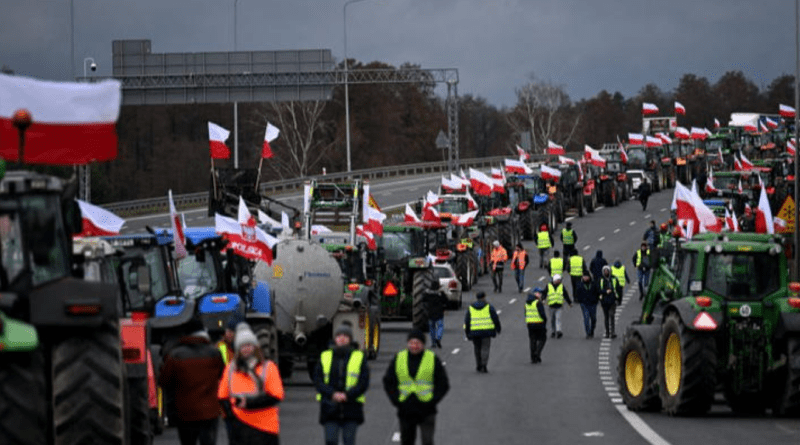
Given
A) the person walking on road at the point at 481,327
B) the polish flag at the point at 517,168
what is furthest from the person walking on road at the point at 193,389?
the polish flag at the point at 517,168

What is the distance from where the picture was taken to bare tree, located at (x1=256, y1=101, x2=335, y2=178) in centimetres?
12694

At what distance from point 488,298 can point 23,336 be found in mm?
39508

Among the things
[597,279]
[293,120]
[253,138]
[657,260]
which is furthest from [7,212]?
[253,138]

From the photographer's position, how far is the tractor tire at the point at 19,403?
14.2 m

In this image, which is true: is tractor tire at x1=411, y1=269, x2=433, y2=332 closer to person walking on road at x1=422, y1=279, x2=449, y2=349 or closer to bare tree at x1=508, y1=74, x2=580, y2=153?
person walking on road at x1=422, y1=279, x2=449, y2=349

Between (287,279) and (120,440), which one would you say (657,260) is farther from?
(120,440)

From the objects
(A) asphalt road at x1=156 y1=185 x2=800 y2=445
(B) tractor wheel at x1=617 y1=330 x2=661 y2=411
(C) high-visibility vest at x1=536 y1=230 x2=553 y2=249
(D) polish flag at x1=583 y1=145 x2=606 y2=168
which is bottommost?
(A) asphalt road at x1=156 y1=185 x2=800 y2=445

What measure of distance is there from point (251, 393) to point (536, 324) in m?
A: 19.7

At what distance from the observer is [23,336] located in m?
13.9

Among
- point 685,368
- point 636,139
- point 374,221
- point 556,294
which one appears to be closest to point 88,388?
point 685,368

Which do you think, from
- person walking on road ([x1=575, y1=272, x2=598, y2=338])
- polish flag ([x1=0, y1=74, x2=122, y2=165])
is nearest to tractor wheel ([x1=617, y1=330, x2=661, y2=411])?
person walking on road ([x1=575, y1=272, x2=598, y2=338])

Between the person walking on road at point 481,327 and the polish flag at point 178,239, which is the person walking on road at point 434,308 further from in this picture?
the polish flag at point 178,239

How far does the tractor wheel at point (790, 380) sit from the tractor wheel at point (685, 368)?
Result: 0.95 meters

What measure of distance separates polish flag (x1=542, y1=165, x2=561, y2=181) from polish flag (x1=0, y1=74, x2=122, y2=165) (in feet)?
181
